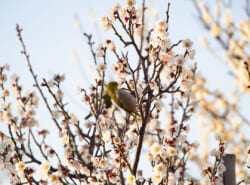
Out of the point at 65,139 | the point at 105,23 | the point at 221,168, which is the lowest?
the point at 221,168

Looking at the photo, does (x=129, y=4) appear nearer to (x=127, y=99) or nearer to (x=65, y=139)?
(x=127, y=99)

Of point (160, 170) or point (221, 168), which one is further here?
point (221, 168)

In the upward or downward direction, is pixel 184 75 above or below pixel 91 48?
below

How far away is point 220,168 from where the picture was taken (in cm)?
184

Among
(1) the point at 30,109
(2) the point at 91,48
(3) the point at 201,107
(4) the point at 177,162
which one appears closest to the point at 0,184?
(1) the point at 30,109

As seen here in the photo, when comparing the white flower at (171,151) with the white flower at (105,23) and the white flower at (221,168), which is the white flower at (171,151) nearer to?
the white flower at (221,168)

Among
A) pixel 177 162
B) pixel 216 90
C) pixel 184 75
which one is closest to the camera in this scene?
pixel 184 75

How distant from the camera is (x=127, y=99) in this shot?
2.02 metres

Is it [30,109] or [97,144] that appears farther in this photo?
[30,109]

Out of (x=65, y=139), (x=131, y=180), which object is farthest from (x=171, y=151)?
(x=65, y=139)

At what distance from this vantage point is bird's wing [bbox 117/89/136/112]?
2.01 metres

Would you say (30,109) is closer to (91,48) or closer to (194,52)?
(91,48)

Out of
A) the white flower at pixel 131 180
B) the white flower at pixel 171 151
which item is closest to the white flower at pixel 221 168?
the white flower at pixel 171 151

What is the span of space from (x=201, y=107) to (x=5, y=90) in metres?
3.45
